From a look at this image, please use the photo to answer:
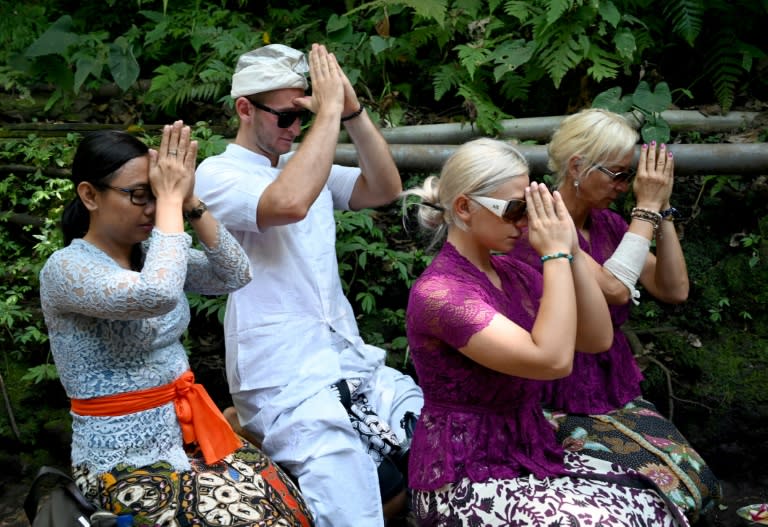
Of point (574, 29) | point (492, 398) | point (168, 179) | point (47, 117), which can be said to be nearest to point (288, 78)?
point (168, 179)

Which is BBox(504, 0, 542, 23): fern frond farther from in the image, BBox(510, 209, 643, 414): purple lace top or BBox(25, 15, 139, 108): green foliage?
BBox(25, 15, 139, 108): green foliage

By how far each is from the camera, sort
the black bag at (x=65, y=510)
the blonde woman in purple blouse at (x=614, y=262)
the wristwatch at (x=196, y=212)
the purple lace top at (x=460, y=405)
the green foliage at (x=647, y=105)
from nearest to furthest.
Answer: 1. the black bag at (x=65, y=510)
2. the purple lace top at (x=460, y=405)
3. the wristwatch at (x=196, y=212)
4. the blonde woman in purple blouse at (x=614, y=262)
5. the green foliage at (x=647, y=105)

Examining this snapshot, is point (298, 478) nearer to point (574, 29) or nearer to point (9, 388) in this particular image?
point (9, 388)

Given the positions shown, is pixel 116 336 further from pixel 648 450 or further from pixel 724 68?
pixel 724 68

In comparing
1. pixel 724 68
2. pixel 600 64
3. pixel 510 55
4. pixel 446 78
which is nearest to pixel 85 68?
pixel 446 78

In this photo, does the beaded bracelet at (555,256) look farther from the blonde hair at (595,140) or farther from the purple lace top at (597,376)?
the blonde hair at (595,140)

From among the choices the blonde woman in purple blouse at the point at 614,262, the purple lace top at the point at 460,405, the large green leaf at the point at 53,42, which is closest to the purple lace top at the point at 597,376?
the blonde woman in purple blouse at the point at 614,262

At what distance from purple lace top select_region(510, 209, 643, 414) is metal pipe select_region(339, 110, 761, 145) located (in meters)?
1.53

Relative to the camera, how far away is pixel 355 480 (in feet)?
9.65

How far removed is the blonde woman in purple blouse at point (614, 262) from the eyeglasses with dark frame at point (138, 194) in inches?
57.0

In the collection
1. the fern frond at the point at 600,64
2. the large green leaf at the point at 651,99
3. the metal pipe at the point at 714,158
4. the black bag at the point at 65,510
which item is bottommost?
the black bag at the point at 65,510

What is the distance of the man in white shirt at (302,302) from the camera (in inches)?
117

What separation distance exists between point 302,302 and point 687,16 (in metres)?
3.21

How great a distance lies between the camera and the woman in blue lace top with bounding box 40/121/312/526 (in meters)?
2.47
